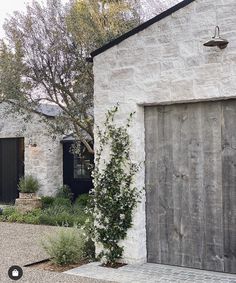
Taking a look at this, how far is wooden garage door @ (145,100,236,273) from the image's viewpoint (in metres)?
5.66

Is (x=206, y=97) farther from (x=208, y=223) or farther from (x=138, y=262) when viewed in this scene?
(x=138, y=262)

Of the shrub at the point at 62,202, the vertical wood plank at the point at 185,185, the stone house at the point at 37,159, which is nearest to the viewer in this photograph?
the vertical wood plank at the point at 185,185

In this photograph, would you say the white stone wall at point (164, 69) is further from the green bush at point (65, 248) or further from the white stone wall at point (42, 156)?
the white stone wall at point (42, 156)

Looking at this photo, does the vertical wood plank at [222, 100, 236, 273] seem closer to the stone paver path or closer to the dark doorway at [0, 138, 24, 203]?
the stone paver path

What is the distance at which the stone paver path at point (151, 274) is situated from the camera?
5.41 meters

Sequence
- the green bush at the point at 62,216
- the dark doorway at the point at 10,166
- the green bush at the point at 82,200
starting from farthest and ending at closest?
the dark doorway at the point at 10,166, the green bush at the point at 82,200, the green bush at the point at 62,216

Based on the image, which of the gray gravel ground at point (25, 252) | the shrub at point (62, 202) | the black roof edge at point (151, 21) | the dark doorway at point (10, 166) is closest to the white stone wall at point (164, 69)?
the black roof edge at point (151, 21)

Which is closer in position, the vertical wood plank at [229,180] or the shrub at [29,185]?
the vertical wood plank at [229,180]

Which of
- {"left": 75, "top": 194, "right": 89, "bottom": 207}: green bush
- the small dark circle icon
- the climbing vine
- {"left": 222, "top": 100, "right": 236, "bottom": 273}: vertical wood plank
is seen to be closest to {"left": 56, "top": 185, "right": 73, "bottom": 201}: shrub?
{"left": 75, "top": 194, "right": 89, "bottom": 207}: green bush

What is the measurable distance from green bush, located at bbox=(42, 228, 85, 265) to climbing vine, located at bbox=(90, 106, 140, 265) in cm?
31

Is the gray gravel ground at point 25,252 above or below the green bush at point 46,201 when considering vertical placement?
below

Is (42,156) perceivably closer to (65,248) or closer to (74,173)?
(74,173)

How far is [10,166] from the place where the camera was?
48.9 feet

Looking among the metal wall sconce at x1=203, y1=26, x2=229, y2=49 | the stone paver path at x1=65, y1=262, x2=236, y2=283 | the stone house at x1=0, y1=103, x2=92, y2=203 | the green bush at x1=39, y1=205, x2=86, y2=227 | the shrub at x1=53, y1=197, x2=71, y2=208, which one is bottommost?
the stone paver path at x1=65, y1=262, x2=236, y2=283
